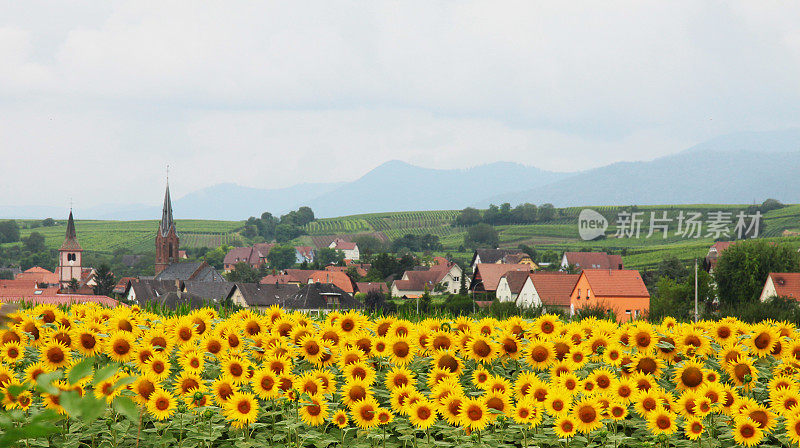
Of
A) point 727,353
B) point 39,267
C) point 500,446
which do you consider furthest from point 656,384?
point 39,267

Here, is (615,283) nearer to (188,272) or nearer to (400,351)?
(400,351)

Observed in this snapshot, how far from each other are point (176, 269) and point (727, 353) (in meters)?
143

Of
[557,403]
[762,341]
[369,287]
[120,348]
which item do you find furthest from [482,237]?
[557,403]

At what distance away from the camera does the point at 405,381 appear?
623cm

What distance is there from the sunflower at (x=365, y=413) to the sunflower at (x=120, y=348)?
2141 millimetres

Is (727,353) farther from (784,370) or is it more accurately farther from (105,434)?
(105,434)

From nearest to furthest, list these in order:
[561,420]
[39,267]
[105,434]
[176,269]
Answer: [561,420]
[105,434]
[176,269]
[39,267]

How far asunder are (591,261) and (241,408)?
125 metres

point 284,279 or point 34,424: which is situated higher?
point 34,424

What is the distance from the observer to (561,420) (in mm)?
5582

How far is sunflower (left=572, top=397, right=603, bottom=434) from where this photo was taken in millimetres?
5594

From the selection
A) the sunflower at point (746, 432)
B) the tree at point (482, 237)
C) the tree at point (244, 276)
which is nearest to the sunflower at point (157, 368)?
the sunflower at point (746, 432)

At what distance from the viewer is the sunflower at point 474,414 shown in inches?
220

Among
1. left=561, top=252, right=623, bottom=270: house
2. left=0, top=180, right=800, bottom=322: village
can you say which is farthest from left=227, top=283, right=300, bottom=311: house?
left=561, top=252, right=623, bottom=270: house
